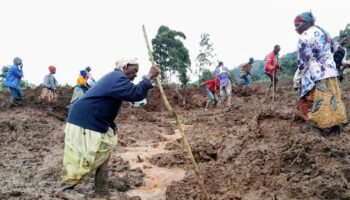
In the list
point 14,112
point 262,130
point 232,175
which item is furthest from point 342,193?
point 14,112

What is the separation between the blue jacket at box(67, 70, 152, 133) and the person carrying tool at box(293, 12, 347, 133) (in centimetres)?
201

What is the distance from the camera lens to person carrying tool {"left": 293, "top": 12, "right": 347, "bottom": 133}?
4.62 metres

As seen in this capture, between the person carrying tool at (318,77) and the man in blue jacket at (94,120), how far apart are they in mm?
1951

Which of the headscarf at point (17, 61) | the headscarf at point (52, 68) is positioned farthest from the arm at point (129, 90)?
the headscarf at point (52, 68)

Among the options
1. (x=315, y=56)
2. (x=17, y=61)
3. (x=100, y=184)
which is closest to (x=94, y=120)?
(x=100, y=184)

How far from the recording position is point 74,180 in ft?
13.3

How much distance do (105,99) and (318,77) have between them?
2427mm

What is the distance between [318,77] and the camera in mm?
4645

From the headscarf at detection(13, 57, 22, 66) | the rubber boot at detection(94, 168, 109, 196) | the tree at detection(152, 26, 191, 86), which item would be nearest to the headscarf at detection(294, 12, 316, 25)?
the rubber boot at detection(94, 168, 109, 196)

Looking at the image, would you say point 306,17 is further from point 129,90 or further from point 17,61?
point 17,61

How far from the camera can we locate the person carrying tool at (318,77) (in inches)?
182

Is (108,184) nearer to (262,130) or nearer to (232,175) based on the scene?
(232,175)

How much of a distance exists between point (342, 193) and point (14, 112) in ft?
32.3

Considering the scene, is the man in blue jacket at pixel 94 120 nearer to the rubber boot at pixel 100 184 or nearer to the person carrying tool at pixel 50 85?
the rubber boot at pixel 100 184
